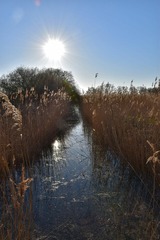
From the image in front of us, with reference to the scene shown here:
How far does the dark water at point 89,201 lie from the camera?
2.91m

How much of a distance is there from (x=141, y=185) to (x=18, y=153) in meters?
2.30

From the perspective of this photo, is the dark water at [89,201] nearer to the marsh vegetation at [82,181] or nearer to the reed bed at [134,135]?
the marsh vegetation at [82,181]

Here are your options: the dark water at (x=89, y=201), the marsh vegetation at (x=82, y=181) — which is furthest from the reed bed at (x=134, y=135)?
the dark water at (x=89, y=201)

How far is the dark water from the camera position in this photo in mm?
2910

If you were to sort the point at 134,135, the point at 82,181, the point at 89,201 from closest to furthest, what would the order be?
the point at 89,201
the point at 82,181
the point at 134,135

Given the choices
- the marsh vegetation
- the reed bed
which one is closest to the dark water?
the marsh vegetation

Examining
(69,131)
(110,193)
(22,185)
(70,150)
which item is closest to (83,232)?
(110,193)

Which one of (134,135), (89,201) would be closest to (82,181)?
(89,201)

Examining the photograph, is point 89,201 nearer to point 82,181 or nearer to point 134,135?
point 82,181

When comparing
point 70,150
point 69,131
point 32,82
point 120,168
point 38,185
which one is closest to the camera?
point 38,185

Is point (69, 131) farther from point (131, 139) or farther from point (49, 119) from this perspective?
point (131, 139)

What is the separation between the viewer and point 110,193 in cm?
391

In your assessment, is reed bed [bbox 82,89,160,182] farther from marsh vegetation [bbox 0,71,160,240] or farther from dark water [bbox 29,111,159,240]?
dark water [bbox 29,111,159,240]

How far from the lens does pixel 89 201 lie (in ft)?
12.0
